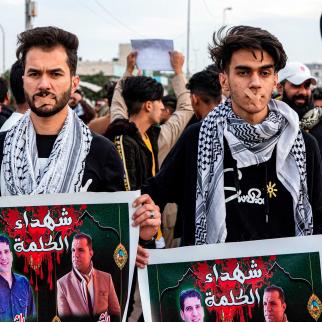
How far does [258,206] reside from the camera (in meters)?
2.99

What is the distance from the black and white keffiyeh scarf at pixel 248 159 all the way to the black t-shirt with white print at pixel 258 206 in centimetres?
4

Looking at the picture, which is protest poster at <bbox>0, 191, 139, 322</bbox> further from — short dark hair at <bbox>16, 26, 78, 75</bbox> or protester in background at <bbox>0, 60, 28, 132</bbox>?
protester in background at <bbox>0, 60, 28, 132</bbox>

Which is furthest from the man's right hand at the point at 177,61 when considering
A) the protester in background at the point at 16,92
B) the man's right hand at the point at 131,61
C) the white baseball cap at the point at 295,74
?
the protester in background at the point at 16,92

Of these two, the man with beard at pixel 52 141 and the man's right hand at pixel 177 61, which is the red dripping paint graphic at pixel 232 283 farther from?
the man's right hand at pixel 177 61

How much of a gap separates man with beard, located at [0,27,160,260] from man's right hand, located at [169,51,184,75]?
3041mm

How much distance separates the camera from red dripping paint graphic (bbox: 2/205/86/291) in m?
2.71

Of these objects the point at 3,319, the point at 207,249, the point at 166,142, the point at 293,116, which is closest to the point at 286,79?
the point at 166,142

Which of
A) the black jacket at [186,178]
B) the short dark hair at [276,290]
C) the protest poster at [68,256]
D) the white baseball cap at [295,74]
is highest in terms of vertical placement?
the white baseball cap at [295,74]

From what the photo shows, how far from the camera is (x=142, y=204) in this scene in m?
2.78

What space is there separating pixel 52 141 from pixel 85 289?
666mm

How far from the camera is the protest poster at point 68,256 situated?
2678mm

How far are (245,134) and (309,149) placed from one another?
0.29 meters

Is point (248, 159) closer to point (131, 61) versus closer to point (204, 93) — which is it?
point (204, 93)

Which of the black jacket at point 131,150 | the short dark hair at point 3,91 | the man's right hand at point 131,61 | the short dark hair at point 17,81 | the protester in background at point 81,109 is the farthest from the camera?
the protester in background at point 81,109
